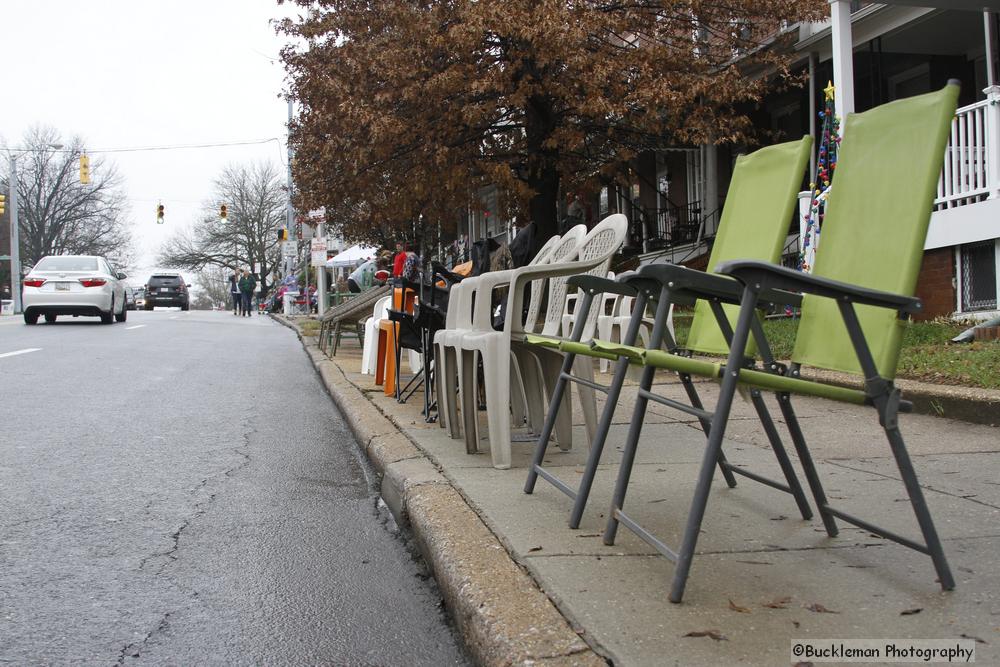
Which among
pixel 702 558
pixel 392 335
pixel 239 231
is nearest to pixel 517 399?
pixel 392 335

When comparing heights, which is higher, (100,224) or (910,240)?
(100,224)

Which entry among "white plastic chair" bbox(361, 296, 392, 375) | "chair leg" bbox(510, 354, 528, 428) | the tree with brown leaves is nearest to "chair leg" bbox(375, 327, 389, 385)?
"white plastic chair" bbox(361, 296, 392, 375)

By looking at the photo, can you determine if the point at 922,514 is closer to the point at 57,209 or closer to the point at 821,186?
the point at 821,186

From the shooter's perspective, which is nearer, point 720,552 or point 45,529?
point 720,552

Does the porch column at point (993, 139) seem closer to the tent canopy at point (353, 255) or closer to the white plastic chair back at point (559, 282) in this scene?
the white plastic chair back at point (559, 282)

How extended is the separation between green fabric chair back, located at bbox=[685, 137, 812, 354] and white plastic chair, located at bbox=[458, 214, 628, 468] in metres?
0.61

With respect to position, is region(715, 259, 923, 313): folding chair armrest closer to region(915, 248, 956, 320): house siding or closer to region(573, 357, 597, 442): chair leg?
region(573, 357, 597, 442): chair leg

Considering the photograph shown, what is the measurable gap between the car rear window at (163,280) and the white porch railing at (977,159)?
37.4m

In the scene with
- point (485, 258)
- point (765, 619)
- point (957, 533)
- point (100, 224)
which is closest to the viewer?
point (765, 619)

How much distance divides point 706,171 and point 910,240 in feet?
57.9

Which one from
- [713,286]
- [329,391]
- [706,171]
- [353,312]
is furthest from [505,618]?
[706,171]

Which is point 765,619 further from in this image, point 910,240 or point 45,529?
point 45,529

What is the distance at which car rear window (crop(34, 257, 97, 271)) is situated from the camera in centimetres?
2169

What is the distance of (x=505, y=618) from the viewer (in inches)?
95.7
